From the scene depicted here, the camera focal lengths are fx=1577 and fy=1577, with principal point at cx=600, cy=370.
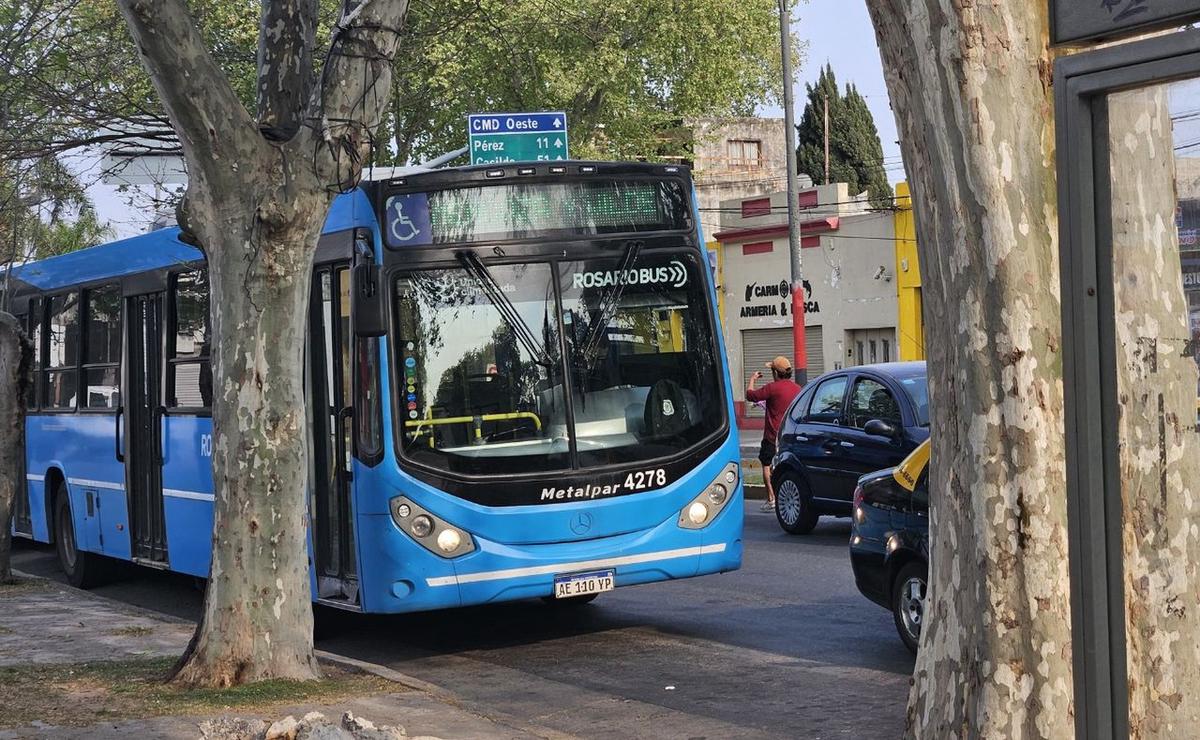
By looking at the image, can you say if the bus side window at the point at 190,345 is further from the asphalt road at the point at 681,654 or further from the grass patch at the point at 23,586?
the grass patch at the point at 23,586

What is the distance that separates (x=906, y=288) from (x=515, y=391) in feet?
92.1

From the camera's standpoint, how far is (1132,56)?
3469 millimetres

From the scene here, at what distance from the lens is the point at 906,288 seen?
36.8 m

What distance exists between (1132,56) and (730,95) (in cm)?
A: 3837

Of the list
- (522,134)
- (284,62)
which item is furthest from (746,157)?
(284,62)

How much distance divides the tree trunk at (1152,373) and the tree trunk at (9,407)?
41.2 ft

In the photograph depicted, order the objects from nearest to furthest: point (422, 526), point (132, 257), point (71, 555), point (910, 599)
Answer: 1. point (910, 599)
2. point (422, 526)
3. point (132, 257)
4. point (71, 555)

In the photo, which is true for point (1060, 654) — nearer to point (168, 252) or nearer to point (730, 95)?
point (168, 252)

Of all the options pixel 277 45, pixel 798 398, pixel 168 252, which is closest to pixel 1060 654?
pixel 277 45

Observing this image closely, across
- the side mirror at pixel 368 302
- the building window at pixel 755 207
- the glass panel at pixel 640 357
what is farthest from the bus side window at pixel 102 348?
the building window at pixel 755 207

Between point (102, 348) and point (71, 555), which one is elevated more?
point (102, 348)

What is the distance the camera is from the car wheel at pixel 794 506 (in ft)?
51.1

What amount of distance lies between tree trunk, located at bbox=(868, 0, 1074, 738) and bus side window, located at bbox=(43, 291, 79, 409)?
12.5 m

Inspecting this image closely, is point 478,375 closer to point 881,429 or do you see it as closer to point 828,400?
point 881,429
